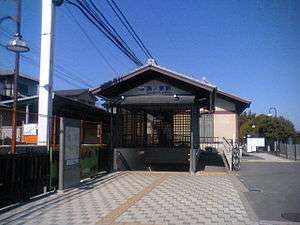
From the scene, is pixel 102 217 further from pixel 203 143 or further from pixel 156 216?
pixel 203 143

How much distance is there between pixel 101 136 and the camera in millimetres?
17016

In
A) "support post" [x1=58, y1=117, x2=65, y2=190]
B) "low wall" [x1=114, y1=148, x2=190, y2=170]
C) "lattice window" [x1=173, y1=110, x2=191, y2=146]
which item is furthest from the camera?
"lattice window" [x1=173, y1=110, x2=191, y2=146]

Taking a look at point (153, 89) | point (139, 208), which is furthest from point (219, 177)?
point (139, 208)

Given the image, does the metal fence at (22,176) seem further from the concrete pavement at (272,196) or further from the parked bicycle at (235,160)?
the parked bicycle at (235,160)

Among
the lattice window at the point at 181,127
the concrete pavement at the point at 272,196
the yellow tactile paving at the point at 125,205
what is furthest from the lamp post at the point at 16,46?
the lattice window at the point at 181,127

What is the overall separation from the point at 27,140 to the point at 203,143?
1912 cm

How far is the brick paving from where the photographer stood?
862 centimetres

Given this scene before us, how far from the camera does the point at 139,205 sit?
33.4 feet

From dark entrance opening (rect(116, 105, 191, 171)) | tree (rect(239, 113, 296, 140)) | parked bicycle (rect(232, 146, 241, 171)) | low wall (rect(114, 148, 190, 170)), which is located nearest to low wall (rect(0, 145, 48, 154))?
dark entrance opening (rect(116, 105, 191, 171))

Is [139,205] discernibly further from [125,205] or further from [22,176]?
[22,176]

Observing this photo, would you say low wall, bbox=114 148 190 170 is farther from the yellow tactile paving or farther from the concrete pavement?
the yellow tactile paving

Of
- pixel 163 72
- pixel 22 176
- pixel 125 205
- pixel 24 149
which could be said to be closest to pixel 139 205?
pixel 125 205

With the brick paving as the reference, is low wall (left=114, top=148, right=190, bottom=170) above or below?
above

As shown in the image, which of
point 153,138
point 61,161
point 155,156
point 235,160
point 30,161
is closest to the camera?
point 30,161
